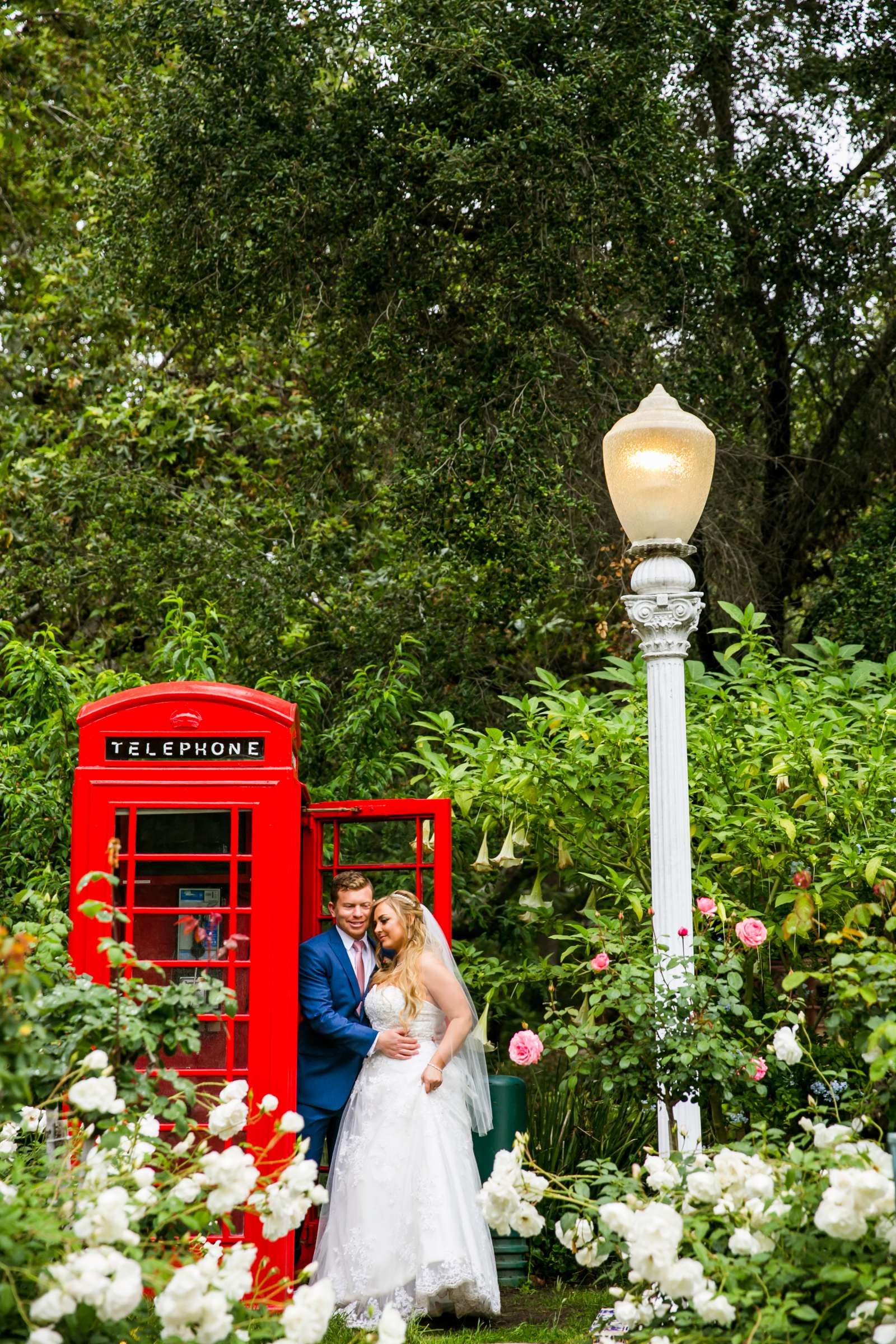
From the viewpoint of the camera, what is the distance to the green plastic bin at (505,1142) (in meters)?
6.23

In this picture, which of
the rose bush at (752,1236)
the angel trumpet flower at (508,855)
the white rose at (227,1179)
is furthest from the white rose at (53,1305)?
the angel trumpet flower at (508,855)

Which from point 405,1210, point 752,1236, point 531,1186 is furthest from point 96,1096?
point 405,1210

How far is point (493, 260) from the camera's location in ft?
29.1

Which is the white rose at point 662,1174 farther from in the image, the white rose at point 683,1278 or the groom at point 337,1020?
the groom at point 337,1020

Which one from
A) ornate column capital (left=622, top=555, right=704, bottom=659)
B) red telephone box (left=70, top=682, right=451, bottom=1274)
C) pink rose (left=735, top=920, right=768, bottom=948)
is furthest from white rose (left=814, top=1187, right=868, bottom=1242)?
red telephone box (left=70, top=682, right=451, bottom=1274)

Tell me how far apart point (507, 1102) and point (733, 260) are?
5764 mm

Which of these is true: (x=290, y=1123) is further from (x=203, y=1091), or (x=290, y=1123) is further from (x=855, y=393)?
(x=855, y=393)

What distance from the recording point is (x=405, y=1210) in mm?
5523

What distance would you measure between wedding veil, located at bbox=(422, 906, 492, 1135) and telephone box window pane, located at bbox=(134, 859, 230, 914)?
0.99 meters

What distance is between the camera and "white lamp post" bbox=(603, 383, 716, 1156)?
17.2ft

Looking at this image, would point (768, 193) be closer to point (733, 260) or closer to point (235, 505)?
point (733, 260)

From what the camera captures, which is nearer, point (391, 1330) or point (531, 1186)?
point (391, 1330)

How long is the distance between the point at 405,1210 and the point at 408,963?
3.46ft

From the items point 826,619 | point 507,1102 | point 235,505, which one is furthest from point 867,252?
point 507,1102
